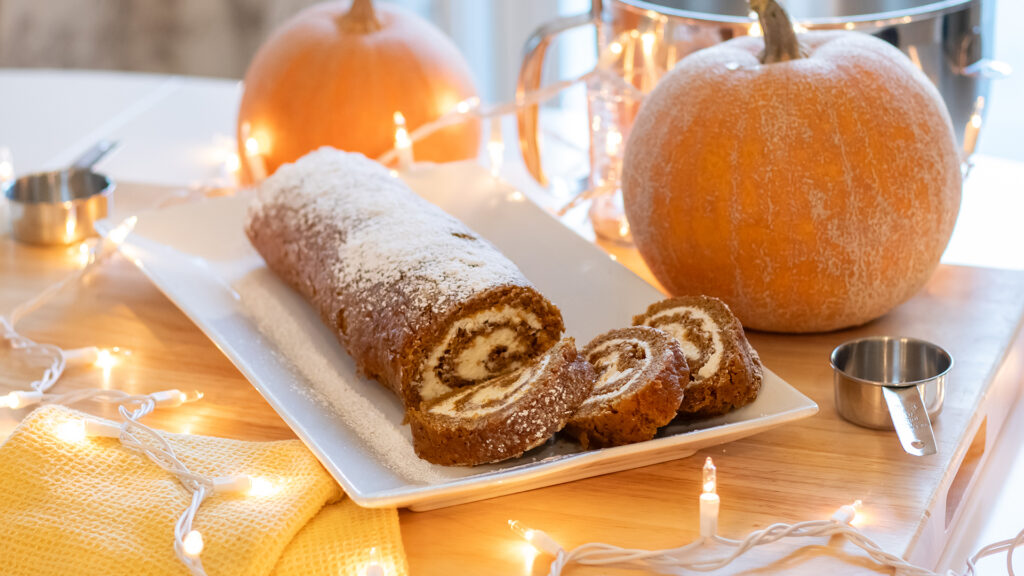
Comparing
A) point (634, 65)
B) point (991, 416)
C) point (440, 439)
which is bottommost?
point (991, 416)

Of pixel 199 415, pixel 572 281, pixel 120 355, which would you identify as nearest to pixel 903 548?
pixel 572 281

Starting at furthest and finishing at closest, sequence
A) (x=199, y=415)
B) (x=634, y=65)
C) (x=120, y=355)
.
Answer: (x=634, y=65) < (x=120, y=355) < (x=199, y=415)

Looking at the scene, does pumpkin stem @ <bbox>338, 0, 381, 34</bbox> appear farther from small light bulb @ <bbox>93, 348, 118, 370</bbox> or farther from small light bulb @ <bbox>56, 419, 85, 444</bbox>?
small light bulb @ <bbox>56, 419, 85, 444</bbox>

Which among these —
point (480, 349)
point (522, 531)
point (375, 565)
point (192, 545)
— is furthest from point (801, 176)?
point (192, 545)

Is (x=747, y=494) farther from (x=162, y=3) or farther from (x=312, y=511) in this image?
(x=162, y=3)

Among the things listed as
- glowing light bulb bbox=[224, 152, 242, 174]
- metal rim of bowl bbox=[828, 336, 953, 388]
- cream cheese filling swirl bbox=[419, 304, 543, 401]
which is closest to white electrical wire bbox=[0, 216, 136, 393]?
glowing light bulb bbox=[224, 152, 242, 174]

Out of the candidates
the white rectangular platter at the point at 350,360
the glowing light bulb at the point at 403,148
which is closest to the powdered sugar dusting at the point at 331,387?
the white rectangular platter at the point at 350,360

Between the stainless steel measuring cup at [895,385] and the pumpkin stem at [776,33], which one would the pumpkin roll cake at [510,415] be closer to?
the stainless steel measuring cup at [895,385]
